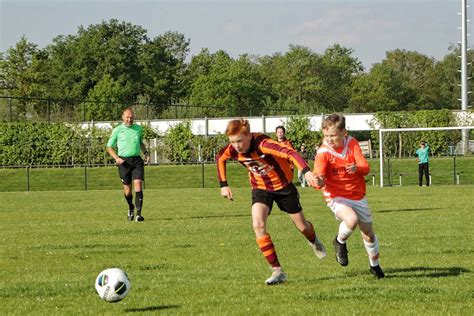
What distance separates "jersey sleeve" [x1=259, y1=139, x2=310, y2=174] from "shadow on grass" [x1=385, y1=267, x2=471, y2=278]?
5.17 ft

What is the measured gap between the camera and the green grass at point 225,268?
7.55m

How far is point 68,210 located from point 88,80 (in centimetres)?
8837

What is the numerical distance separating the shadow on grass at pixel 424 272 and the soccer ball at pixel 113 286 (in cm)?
300

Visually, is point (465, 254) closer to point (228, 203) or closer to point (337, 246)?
point (337, 246)

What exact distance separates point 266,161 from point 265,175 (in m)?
0.20

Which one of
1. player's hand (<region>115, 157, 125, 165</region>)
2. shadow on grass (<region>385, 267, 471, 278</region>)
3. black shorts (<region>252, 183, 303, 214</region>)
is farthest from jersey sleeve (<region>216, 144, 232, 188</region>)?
player's hand (<region>115, 157, 125, 165</region>)

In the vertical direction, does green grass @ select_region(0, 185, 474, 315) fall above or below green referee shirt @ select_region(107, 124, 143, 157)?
below

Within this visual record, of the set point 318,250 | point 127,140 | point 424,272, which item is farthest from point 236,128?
point 127,140

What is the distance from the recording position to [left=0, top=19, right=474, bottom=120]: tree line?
10262 cm

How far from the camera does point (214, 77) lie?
357ft

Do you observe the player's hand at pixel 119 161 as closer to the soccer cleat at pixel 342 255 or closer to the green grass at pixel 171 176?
the soccer cleat at pixel 342 255

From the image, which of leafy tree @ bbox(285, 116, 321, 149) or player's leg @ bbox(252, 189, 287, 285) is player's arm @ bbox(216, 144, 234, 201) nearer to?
player's leg @ bbox(252, 189, 287, 285)

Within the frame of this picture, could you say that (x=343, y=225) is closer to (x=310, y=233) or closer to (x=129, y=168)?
(x=310, y=233)

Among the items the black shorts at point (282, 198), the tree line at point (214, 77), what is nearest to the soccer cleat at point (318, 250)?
the black shorts at point (282, 198)
